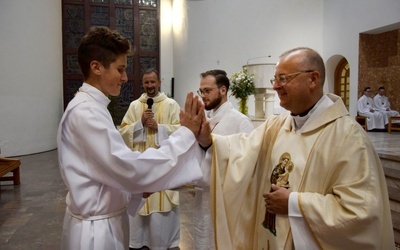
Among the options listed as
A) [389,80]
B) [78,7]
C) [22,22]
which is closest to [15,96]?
[22,22]

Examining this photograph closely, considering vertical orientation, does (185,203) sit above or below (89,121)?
below

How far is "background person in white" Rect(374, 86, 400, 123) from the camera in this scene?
10.4m

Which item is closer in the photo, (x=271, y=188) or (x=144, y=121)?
(x=271, y=188)

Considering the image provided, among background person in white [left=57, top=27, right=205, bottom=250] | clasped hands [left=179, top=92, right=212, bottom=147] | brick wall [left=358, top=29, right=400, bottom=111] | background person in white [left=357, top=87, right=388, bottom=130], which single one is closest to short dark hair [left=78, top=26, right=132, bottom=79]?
background person in white [left=57, top=27, right=205, bottom=250]

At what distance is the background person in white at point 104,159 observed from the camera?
1.57m

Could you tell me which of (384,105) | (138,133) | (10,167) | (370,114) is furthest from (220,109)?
(384,105)

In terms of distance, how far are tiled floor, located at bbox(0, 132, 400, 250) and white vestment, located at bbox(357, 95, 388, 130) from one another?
454 cm

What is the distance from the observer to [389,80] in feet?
36.4

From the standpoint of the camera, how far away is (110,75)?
1.76 meters

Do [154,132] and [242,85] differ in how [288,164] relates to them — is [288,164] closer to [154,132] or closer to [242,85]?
[154,132]

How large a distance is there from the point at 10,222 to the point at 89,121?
159 inches

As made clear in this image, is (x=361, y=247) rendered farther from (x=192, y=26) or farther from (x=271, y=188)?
(x=192, y=26)

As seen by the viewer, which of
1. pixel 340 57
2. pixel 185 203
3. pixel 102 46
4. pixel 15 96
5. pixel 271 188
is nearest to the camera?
pixel 102 46

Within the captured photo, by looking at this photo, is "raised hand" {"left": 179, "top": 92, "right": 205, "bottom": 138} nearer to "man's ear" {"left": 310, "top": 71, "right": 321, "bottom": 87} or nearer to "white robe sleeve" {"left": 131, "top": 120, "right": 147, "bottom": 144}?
"man's ear" {"left": 310, "top": 71, "right": 321, "bottom": 87}
